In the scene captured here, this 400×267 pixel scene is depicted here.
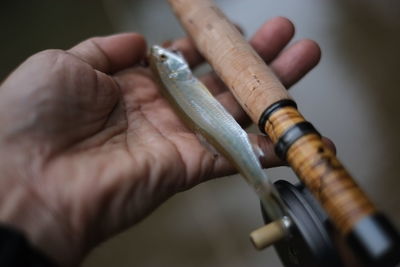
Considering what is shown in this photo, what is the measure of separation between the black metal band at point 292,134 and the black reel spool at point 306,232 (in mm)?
124

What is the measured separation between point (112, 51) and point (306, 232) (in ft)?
3.58

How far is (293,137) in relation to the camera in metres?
1.22

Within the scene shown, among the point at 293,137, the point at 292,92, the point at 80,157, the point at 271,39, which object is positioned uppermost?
the point at 271,39

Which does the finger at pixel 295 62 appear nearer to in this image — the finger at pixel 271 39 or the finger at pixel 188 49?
the finger at pixel 271 39

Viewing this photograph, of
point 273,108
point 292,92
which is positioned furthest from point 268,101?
point 292,92

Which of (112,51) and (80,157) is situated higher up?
(112,51)

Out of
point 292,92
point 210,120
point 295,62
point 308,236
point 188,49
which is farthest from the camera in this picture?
point 292,92

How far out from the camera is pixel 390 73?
255 cm

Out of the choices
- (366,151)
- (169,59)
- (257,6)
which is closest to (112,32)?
(257,6)

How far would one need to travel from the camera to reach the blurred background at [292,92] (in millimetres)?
2277

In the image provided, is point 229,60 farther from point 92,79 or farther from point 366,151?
point 366,151

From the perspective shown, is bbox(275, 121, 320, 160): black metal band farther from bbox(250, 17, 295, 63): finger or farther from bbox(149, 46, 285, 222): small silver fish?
→ bbox(250, 17, 295, 63): finger

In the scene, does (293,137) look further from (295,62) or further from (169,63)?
(169,63)

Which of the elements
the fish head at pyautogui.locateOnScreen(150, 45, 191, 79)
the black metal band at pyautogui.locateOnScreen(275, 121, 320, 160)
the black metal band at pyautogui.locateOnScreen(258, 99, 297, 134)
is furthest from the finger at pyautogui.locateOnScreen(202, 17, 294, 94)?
the black metal band at pyautogui.locateOnScreen(275, 121, 320, 160)
